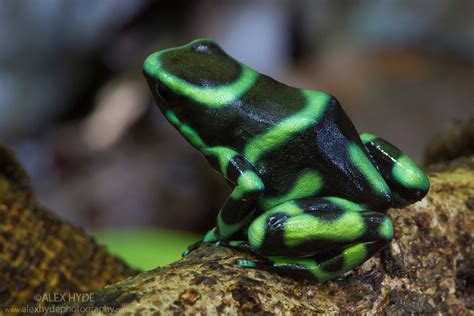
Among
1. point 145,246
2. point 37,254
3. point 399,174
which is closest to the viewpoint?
point 399,174

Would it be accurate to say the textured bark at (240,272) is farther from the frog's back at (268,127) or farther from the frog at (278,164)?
the frog's back at (268,127)

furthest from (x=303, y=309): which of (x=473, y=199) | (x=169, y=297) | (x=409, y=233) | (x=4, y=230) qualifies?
(x=4, y=230)

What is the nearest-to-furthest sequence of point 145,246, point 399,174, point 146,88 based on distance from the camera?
point 399,174 → point 145,246 → point 146,88

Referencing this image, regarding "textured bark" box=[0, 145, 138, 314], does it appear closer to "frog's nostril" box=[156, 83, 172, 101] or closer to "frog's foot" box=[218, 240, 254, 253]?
"frog's foot" box=[218, 240, 254, 253]

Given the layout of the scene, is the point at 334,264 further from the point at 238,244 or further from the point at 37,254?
the point at 37,254

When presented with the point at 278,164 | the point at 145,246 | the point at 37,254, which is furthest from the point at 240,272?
the point at 145,246

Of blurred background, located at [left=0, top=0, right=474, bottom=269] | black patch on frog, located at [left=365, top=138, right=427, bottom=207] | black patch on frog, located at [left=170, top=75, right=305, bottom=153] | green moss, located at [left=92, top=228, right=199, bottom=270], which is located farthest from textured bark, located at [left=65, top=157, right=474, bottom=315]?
blurred background, located at [left=0, top=0, right=474, bottom=269]
